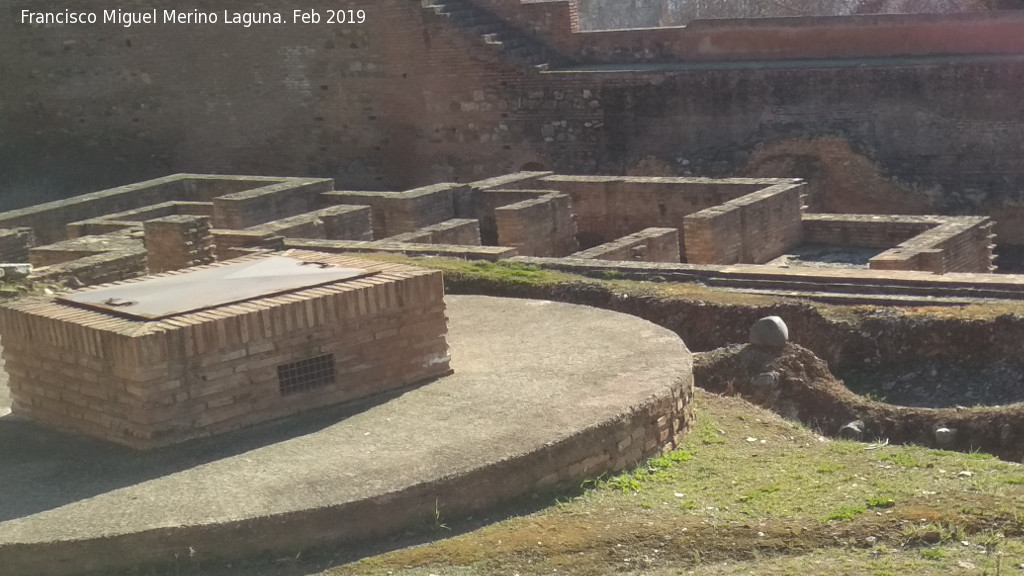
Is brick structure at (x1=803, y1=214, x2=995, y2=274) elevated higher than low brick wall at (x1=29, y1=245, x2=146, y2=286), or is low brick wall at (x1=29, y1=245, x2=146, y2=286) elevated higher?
low brick wall at (x1=29, y1=245, x2=146, y2=286)

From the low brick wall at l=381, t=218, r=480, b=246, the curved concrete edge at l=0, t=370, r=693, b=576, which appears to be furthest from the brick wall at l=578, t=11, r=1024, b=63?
the curved concrete edge at l=0, t=370, r=693, b=576

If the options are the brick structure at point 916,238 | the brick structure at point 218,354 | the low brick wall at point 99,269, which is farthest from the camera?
the brick structure at point 916,238

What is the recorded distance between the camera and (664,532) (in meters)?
6.20

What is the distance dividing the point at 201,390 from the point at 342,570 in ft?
4.96

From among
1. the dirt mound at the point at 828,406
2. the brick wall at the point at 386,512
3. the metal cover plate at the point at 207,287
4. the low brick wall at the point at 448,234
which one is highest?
the metal cover plate at the point at 207,287

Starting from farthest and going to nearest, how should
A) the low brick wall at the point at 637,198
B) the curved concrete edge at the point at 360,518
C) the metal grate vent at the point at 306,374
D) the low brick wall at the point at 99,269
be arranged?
the low brick wall at the point at 637,198
the low brick wall at the point at 99,269
the metal grate vent at the point at 306,374
the curved concrete edge at the point at 360,518

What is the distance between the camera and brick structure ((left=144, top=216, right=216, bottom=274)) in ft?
40.4

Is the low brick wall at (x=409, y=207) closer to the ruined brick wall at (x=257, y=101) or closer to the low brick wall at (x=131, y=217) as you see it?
the low brick wall at (x=131, y=217)

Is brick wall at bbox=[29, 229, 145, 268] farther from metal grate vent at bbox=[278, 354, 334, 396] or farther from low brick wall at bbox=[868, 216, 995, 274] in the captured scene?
low brick wall at bbox=[868, 216, 995, 274]

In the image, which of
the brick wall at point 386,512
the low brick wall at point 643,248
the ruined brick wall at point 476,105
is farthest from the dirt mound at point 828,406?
the ruined brick wall at point 476,105

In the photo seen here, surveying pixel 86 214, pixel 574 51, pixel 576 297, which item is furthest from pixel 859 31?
pixel 86 214

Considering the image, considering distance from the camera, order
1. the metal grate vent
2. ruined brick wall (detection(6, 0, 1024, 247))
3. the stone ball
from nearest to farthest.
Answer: the metal grate vent, the stone ball, ruined brick wall (detection(6, 0, 1024, 247))

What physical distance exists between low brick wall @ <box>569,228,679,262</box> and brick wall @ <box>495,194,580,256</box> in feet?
3.13

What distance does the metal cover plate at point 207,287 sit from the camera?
742cm
